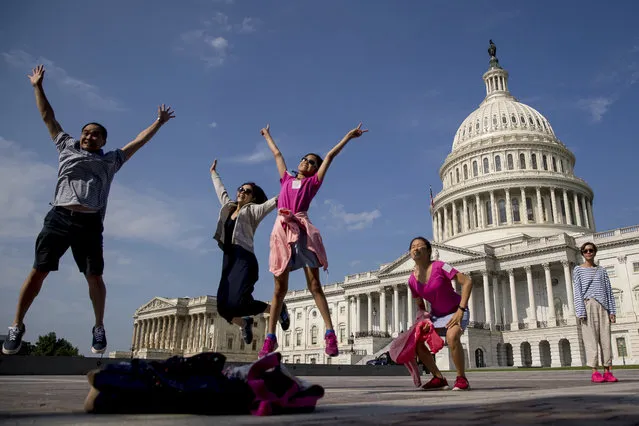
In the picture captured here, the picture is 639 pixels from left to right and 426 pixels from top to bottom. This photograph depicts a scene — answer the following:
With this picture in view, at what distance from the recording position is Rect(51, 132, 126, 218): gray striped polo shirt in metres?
6.44

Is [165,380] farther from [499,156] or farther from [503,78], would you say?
[503,78]

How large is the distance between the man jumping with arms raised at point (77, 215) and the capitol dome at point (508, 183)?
6375 cm

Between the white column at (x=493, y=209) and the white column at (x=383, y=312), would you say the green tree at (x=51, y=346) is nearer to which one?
the white column at (x=383, y=312)

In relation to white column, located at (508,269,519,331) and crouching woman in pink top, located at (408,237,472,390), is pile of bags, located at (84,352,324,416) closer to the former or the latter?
crouching woman in pink top, located at (408,237,472,390)

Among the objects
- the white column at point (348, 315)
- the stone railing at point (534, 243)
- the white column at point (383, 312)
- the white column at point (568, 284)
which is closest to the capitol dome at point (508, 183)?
the stone railing at point (534, 243)

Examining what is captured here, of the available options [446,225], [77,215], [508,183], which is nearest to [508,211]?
[508,183]

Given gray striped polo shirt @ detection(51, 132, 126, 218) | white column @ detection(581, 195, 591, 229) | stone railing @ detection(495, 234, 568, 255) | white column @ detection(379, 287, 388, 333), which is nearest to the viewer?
gray striped polo shirt @ detection(51, 132, 126, 218)

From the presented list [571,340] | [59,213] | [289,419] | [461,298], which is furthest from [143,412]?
[571,340]

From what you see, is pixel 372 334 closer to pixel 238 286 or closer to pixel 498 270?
pixel 498 270

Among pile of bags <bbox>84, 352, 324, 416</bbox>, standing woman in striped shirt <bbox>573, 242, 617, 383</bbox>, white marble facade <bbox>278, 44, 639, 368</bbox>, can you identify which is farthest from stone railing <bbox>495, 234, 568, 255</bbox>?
pile of bags <bbox>84, 352, 324, 416</bbox>

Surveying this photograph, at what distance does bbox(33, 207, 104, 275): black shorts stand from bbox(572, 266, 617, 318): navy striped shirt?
26.8ft

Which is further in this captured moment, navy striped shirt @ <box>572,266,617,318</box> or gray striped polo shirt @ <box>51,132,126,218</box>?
navy striped shirt @ <box>572,266,617,318</box>

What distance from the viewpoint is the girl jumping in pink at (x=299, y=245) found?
24.1 ft

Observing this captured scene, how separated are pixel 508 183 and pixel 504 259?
46.6 ft
